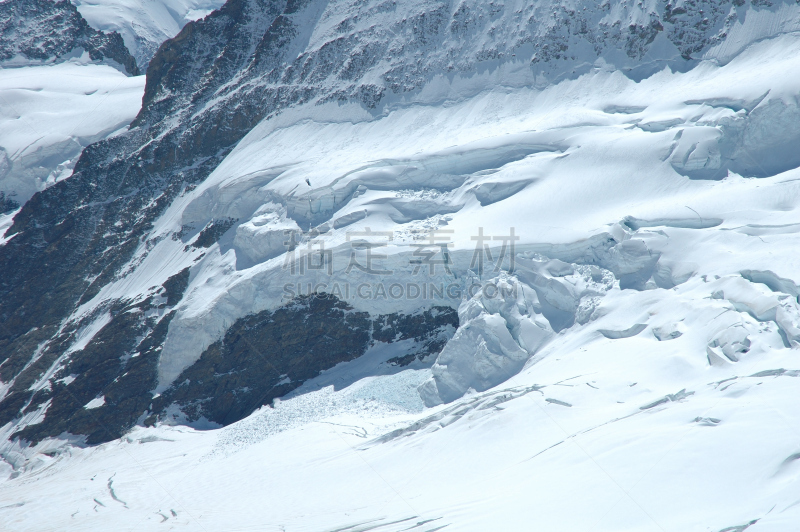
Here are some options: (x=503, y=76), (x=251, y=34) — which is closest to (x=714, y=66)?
(x=503, y=76)

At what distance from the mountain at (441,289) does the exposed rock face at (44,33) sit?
31.4 m

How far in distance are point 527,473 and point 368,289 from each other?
523 inches

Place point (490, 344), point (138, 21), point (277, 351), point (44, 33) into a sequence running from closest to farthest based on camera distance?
1. point (490, 344)
2. point (277, 351)
3. point (44, 33)
4. point (138, 21)

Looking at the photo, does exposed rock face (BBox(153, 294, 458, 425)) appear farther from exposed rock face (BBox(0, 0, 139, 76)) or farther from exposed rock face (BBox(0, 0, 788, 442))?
exposed rock face (BBox(0, 0, 139, 76))

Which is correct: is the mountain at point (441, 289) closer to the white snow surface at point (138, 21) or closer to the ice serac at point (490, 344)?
the ice serac at point (490, 344)

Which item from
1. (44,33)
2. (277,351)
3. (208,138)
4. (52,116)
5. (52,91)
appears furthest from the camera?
(44,33)

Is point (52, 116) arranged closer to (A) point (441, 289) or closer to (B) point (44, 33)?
(B) point (44, 33)

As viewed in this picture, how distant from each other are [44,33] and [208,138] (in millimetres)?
38931

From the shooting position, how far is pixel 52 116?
5434 cm

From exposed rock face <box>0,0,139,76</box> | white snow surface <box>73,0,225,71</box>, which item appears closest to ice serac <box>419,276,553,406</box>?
exposed rock face <box>0,0,139,76</box>

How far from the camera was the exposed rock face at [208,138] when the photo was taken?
2856 cm

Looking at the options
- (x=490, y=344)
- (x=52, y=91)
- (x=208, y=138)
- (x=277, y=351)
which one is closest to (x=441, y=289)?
(x=490, y=344)

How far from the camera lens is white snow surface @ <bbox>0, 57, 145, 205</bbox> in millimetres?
50219

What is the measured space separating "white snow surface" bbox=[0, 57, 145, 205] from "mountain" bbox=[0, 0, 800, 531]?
10908 mm
